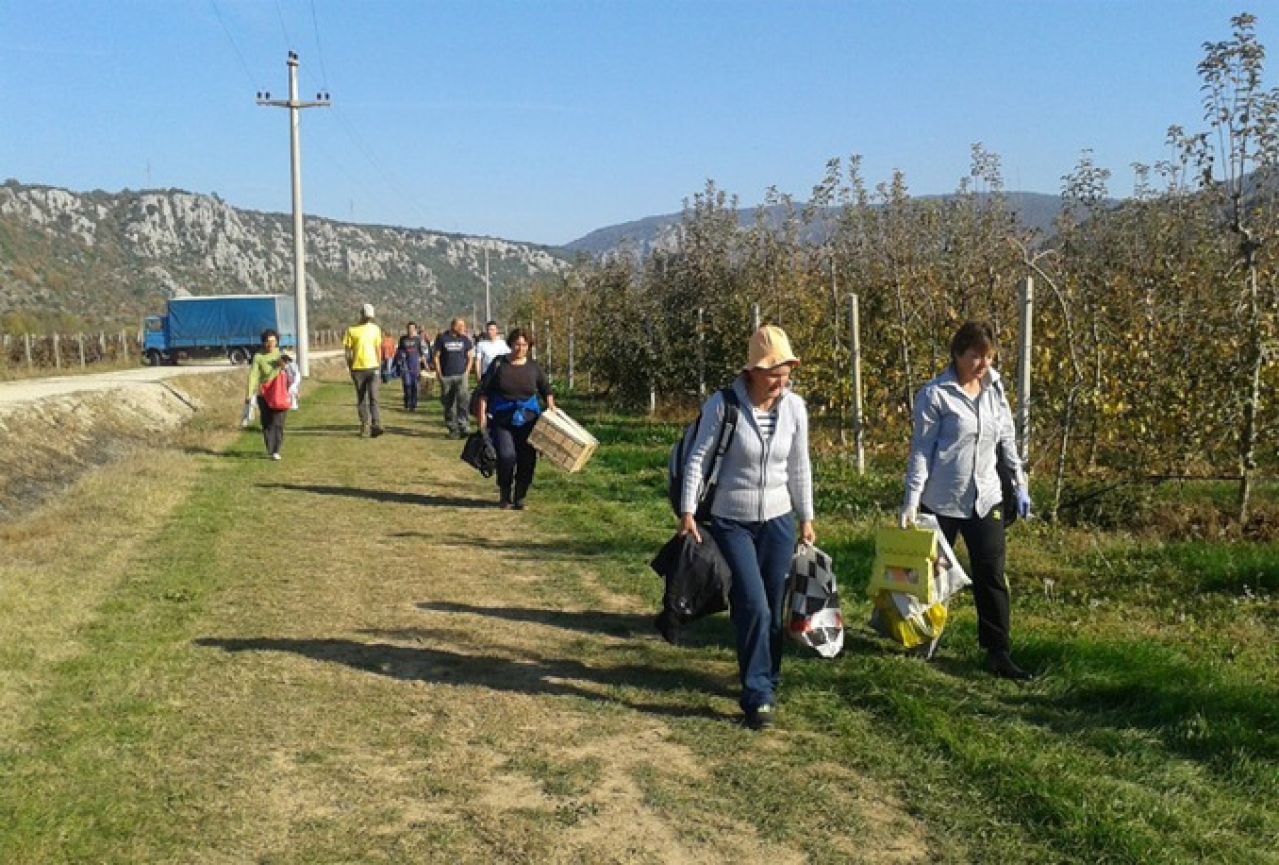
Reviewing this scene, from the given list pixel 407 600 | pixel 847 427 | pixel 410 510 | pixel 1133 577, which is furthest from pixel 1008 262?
pixel 407 600

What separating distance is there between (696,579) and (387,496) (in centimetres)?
769

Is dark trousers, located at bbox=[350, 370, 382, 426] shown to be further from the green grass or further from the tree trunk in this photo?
the tree trunk

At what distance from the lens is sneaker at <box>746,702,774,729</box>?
5.20 m

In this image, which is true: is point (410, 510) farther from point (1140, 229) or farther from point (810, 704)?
point (1140, 229)

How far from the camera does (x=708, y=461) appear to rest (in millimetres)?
5391

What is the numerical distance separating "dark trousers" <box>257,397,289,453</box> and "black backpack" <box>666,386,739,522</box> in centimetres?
1076

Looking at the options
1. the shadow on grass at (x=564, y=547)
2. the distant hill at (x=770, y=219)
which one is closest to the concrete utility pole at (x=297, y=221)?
the distant hill at (x=770, y=219)

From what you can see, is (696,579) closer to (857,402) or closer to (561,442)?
(561,442)

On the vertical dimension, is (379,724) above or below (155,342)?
below

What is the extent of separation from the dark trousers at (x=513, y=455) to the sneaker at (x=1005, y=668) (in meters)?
6.17

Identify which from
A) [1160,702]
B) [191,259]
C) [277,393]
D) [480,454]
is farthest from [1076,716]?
[191,259]

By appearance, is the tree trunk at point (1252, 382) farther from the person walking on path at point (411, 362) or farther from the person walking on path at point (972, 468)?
the person walking on path at point (411, 362)

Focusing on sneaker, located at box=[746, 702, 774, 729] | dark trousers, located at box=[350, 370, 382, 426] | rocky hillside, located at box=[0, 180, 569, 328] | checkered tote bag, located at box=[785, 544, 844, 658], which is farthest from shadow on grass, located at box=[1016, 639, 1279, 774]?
rocky hillside, located at box=[0, 180, 569, 328]

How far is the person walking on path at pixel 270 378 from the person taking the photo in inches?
585
